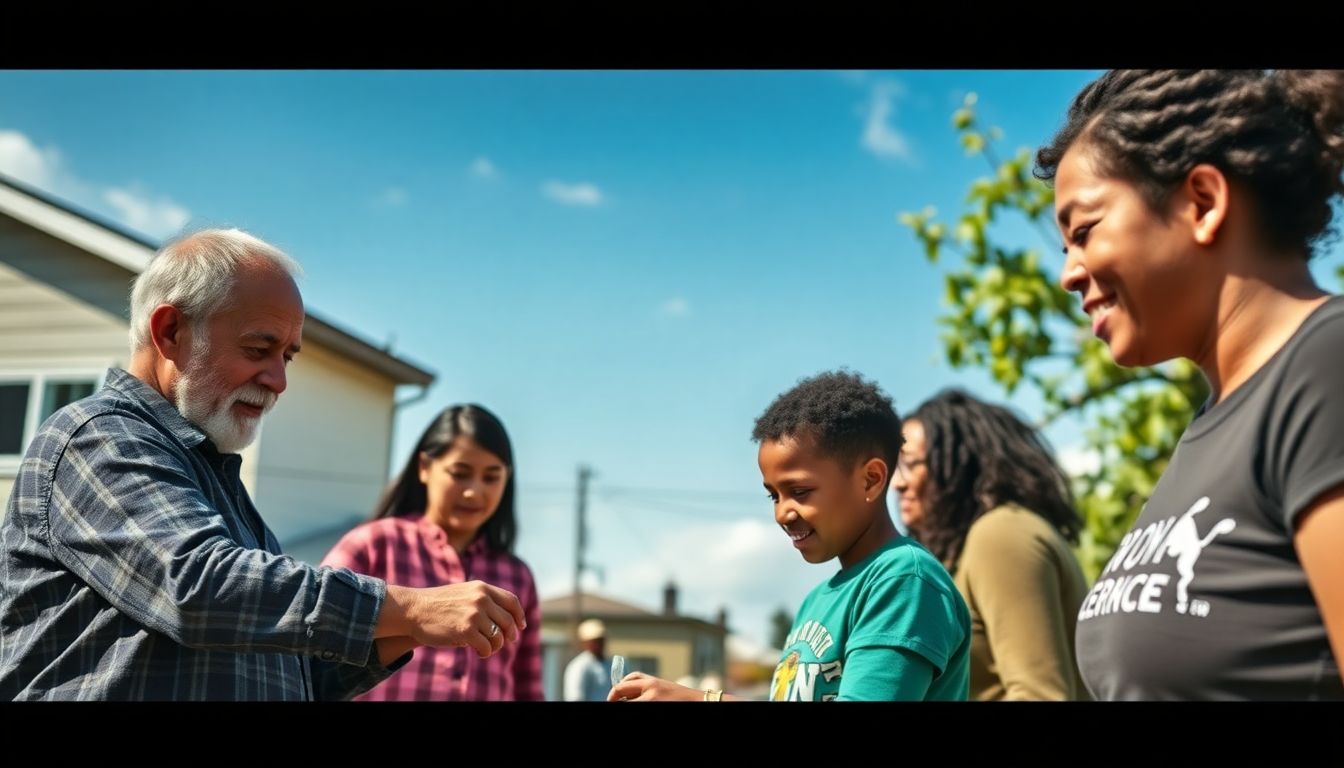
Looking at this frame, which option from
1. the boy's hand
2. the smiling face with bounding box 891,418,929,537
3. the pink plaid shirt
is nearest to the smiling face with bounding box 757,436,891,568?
the boy's hand

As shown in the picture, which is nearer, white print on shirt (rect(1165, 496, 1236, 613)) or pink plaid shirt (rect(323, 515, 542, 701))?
white print on shirt (rect(1165, 496, 1236, 613))

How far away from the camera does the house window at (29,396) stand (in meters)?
7.42

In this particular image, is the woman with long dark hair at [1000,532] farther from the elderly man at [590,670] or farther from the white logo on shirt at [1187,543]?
the elderly man at [590,670]

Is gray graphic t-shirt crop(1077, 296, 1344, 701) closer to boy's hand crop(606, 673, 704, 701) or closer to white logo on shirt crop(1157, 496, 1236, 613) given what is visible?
white logo on shirt crop(1157, 496, 1236, 613)

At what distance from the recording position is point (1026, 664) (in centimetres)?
248

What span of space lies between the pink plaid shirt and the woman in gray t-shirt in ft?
6.57

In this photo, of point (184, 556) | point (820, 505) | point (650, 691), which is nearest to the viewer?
point (184, 556)

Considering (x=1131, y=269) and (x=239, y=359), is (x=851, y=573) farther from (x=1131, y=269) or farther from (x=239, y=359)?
(x=239, y=359)

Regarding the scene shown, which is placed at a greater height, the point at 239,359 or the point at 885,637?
the point at 239,359

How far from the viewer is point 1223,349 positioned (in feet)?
4.24

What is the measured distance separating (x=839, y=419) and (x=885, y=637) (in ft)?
1.26

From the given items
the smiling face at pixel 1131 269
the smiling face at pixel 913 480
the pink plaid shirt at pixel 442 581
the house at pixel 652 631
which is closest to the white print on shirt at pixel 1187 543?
the smiling face at pixel 1131 269

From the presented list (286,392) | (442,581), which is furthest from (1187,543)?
(286,392)

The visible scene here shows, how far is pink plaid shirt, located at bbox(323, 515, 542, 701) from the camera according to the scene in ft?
10.5
